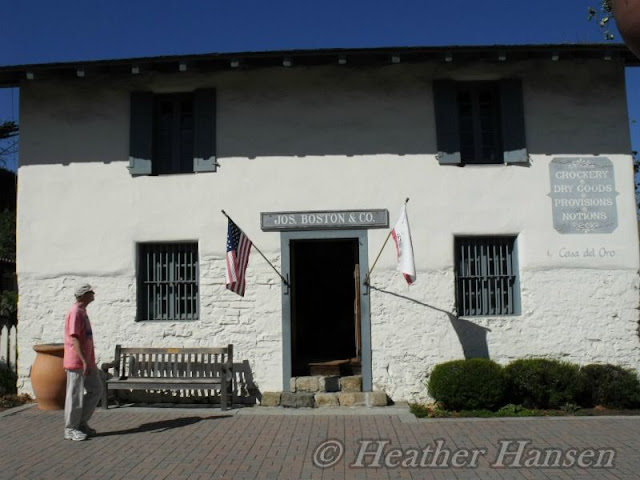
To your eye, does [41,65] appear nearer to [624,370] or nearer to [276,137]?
[276,137]

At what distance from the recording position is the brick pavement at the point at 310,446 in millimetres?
5723

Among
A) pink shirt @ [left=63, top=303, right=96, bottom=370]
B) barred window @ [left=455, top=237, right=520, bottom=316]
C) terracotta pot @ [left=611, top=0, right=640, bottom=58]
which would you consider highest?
terracotta pot @ [left=611, top=0, right=640, bottom=58]

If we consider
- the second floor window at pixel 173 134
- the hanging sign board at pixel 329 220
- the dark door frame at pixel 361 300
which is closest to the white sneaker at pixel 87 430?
the dark door frame at pixel 361 300

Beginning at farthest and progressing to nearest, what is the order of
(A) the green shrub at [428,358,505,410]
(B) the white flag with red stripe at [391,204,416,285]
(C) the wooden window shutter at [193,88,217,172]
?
(C) the wooden window shutter at [193,88,217,172], (A) the green shrub at [428,358,505,410], (B) the white flag with red stripe at [391,204,416,285]

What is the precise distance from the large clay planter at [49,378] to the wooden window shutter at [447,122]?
673cm

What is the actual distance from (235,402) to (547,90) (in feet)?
23.6

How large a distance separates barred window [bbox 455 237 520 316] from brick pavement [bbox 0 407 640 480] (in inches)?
77.1

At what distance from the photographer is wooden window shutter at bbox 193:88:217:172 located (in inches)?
369

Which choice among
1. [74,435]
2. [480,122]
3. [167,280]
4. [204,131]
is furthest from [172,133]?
[480,122]

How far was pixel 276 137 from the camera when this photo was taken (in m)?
9.40

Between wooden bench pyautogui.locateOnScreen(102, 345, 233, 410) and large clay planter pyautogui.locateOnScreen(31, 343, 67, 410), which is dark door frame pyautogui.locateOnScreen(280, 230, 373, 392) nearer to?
wooden bench pyautogui.locateOnScreen(102, 345, 233, 410)

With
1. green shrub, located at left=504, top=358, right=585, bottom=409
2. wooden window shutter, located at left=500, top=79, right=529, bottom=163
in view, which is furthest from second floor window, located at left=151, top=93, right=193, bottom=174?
green shrub, located at left=504, top=358, right=585, bottom=409

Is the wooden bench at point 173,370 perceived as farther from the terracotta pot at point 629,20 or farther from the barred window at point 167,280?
the terracotta pot at point 629,20

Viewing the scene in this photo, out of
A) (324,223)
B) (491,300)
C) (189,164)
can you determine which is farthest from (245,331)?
(491,300)
